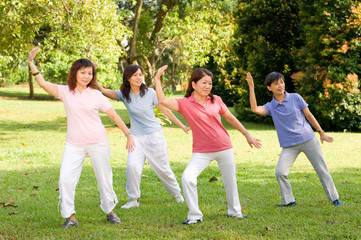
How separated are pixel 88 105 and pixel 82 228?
140 centimetres

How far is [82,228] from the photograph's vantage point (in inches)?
201

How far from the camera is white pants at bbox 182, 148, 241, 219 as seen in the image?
17.0ft

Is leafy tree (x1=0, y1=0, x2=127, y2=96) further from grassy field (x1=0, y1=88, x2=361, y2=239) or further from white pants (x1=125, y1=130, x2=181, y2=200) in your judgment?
white pants (x1=125, y1=130, x2=181, y2=200)

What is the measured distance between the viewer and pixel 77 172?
5.16m

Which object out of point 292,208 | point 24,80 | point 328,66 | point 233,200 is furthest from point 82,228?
point 24,80

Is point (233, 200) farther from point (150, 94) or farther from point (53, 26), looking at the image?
point (53, 26)

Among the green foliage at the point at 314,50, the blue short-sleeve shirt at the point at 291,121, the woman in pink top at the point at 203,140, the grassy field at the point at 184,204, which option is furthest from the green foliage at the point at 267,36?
the woman in pink top at the point at 203,140

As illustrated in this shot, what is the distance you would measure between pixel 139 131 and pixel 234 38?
1611 centimetres

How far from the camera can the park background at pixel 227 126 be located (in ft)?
17.3

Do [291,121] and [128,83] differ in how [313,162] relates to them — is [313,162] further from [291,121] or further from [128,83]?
[128,83]

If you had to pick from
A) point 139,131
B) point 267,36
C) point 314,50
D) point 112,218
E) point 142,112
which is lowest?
point 112,218

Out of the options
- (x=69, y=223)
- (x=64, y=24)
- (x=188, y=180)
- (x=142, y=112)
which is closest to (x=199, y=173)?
(x=188, y=180)

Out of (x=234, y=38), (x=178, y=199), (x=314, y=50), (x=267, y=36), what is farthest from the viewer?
(x=234, y=38)

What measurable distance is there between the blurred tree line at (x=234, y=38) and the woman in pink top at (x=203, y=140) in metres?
8.55
